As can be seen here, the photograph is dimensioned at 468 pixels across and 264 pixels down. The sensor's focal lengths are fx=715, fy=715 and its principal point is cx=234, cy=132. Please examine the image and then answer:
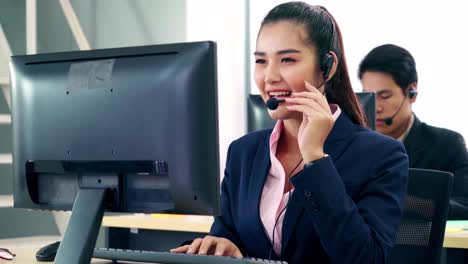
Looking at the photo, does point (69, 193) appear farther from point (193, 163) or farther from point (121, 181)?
point (193, 163)

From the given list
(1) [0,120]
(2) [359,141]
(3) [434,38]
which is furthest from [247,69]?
(2) [359,141]

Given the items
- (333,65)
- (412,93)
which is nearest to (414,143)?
(412,93)

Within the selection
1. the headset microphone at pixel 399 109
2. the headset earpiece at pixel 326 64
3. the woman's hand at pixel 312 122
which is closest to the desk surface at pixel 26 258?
the woman's hand at pixel 312 122

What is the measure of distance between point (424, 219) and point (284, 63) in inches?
28.9

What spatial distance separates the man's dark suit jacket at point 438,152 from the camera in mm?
3266

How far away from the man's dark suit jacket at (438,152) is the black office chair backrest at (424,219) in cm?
117

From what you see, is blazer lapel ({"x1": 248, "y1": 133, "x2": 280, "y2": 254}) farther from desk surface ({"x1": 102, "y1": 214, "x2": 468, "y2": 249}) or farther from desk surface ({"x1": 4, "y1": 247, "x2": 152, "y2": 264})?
desk surface ({"x1": 102, "y1": 214, "x2": 468, "y2": 249})

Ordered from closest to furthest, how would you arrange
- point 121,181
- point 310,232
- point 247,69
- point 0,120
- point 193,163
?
point 193,163, point 121,181, point 310,232, point 0,120, point 247,69

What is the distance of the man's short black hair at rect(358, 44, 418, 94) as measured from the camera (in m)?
3.27

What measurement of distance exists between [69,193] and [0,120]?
2.71 m

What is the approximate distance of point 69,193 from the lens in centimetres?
158

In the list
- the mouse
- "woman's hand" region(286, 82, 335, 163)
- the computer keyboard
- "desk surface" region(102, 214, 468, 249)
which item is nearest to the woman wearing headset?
"woman's hand" region(286, 82, 335, 163)

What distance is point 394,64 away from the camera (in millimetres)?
3268

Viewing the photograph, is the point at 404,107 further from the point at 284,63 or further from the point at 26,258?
the point at 26,258
